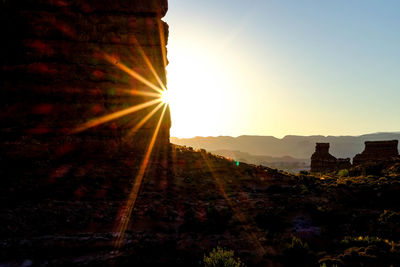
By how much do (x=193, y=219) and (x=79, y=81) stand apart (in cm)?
1282

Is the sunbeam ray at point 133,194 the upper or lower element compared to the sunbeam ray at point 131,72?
lower

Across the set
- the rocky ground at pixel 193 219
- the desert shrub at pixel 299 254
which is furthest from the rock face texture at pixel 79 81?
the desert shrub at pixel 299 254

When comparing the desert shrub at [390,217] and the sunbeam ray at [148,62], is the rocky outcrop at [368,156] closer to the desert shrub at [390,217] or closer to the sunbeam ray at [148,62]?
the desert shrub at [390,217]

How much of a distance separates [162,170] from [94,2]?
1321 centimetres

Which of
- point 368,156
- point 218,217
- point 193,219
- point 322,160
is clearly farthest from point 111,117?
point 368,156

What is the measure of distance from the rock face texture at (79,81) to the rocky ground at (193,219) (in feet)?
7.19

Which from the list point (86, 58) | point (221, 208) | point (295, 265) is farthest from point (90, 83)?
point (295, 265)

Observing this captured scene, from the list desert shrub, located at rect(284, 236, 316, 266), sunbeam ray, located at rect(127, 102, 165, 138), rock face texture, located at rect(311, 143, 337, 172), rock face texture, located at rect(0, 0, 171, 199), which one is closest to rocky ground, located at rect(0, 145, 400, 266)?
desert shrub, located at rect(284, 236, 316, 266)

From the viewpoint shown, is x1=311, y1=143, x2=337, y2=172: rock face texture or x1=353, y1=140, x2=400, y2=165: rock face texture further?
x1=311, y1=143, x2=337, y2=172: rock face texture

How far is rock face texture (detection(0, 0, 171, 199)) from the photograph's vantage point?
57.0 ft

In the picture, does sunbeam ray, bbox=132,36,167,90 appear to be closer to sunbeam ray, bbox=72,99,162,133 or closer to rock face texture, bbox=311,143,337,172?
sunbeam ray, bbox=72,99,162,133

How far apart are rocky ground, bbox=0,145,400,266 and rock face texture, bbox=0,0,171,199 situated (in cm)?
219

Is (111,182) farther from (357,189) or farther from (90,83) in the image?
(357,189)

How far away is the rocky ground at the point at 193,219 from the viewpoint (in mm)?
9789
